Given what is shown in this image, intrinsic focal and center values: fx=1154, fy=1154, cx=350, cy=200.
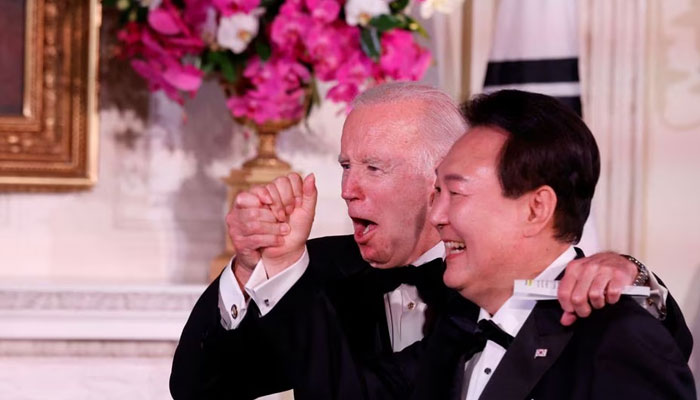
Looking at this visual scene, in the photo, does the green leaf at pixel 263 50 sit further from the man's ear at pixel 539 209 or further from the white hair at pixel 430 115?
the man's ear at pixel 539 209

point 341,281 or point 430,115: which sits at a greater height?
point 430,115

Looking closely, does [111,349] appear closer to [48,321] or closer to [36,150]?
[48,321]

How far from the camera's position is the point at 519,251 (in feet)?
6.10

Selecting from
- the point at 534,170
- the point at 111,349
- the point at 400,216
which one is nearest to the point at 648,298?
the point at 534,170

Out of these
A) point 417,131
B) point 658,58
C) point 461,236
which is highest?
point 658,58

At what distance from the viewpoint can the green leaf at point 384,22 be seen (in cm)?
337

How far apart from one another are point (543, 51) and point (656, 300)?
1.99 m

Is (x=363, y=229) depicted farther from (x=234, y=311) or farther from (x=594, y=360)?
(x=594, y=360)

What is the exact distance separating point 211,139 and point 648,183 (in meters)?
1.53

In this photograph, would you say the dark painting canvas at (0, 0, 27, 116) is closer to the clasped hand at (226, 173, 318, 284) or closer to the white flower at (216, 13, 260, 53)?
the white flower at (216, 13, 260, 53)

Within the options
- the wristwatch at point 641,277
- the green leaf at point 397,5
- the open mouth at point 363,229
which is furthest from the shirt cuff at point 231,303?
the green leaf at point 397,5

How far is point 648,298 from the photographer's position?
1.87m

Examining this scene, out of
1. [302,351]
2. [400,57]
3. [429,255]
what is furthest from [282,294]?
[400,57]

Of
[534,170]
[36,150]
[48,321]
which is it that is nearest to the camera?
[534,170]
